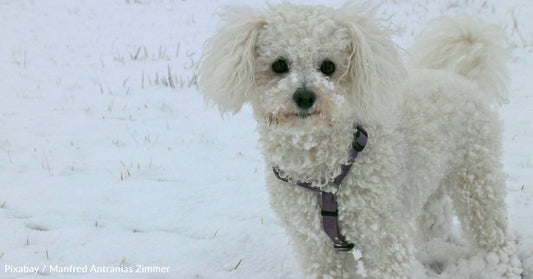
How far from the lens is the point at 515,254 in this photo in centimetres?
380

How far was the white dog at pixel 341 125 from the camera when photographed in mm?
2916

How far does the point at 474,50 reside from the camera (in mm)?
4020

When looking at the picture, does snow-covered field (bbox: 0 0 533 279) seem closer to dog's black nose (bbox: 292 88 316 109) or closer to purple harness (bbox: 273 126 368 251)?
purple harness (bbox: 273 126 368 251)

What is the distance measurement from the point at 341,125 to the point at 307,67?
0.42 m

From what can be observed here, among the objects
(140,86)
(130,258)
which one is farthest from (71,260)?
(140,86)

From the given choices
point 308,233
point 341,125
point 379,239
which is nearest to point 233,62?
point 341,125

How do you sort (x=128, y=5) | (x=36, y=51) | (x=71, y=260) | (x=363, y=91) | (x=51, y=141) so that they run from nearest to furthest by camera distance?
(x=363, y=91) < (x=71, y=260) < (x=51, y=141) < (x=36, y=51) < (x=128, y=5)

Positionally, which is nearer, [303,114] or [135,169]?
[303,114]

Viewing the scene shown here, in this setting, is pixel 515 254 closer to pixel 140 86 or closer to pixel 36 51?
pixel 140 86

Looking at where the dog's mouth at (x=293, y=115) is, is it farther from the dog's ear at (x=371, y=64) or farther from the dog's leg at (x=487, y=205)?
the dog's leg at (x=487, y=205)

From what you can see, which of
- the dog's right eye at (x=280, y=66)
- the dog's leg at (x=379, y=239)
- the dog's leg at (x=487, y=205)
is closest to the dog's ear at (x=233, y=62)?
the dog's right eye at (x=280, y=66)

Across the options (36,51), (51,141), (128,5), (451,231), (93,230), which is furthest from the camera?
(128,5)

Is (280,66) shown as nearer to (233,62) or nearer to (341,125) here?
(233,62)

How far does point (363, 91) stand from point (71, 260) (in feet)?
7.74
